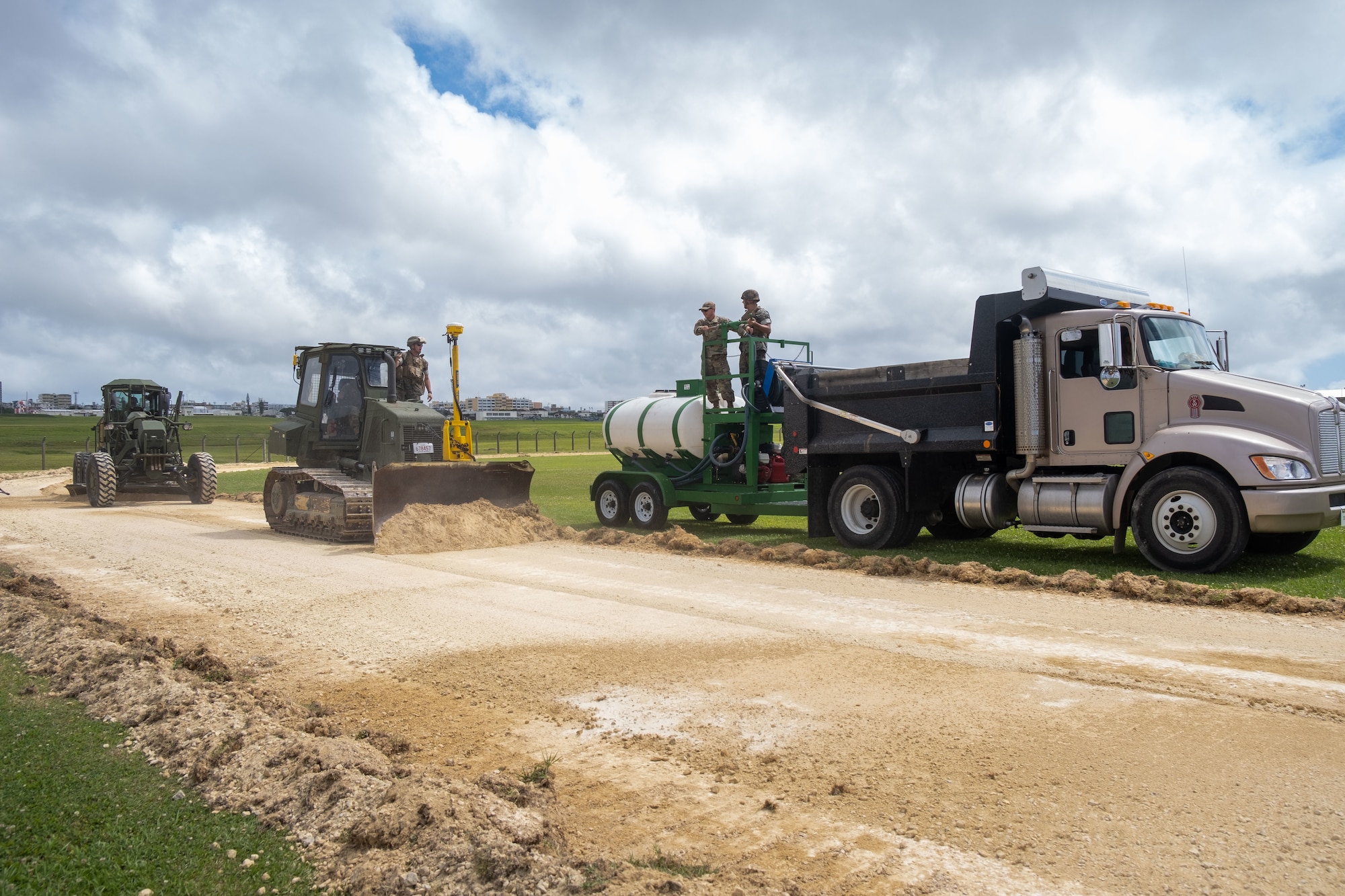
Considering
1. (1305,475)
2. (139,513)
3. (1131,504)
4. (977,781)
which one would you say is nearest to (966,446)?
(1131,504)

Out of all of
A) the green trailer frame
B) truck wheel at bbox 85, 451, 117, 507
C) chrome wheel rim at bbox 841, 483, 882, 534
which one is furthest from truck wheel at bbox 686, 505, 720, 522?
truck wheel at bbox 85, 451, 117, 507

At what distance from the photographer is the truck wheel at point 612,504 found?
1652cm

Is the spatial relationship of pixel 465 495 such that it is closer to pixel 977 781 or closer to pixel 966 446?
pixel 966 446

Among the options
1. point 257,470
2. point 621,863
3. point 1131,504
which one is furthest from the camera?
point 257,470

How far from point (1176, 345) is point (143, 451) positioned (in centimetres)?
2340

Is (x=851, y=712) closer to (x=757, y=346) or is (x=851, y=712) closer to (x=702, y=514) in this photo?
(x=757, y=346)

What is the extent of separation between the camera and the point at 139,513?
20688mm

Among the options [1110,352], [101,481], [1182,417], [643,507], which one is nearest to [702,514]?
→ [643,507]

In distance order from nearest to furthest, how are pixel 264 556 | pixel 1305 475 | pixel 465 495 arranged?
pixel 1305 475 → pixel 264 556 → pixel 465 495

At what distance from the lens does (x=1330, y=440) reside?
10.0 m

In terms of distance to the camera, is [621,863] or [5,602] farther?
[5,602]

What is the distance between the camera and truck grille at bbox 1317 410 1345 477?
9.84m

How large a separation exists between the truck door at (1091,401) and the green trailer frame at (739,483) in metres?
3.87

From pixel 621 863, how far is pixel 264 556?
1064 cm
